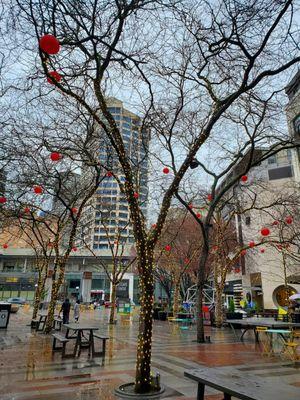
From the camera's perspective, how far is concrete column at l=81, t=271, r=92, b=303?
2388 inches

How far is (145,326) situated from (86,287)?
199 ft

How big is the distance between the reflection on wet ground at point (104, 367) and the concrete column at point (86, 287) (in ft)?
161

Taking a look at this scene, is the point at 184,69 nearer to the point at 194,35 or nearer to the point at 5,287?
the point at 194,35

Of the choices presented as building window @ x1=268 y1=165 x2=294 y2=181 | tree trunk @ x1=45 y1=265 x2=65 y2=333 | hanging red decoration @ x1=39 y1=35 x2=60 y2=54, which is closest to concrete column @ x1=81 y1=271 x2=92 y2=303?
Result: building window @ x1=268 y1=165 x2=294 y2=181

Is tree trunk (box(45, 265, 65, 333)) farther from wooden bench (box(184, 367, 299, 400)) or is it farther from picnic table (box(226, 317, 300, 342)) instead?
wooden bench (box(184, 367, 299, 400))

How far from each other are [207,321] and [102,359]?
16.8 m

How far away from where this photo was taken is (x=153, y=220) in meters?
24.0

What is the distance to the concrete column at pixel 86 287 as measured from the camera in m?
60.7

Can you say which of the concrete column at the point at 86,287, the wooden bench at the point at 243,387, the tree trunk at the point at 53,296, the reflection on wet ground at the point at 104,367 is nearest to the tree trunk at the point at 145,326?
the reflection on wet ground at the point at 104,367

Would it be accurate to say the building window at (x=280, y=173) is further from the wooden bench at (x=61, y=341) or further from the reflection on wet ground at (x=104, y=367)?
the wooden bench at (x=61, y=341)

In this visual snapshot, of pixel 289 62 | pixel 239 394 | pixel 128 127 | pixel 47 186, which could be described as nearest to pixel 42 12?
pixel 289 62

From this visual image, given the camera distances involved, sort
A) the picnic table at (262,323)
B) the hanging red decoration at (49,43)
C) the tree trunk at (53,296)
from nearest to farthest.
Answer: the hanging red decoration at (49,43)
the picnic table at (262,323)
the tree trunk at (53,296)

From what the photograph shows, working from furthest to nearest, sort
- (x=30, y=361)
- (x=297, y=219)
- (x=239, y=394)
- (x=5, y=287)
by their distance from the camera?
1. (x=5, y=287)
2. (x=297, y=219)
3. (x=30, y=361)
4. (x=239, y=394)

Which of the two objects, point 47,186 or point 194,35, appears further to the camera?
point 47,186
